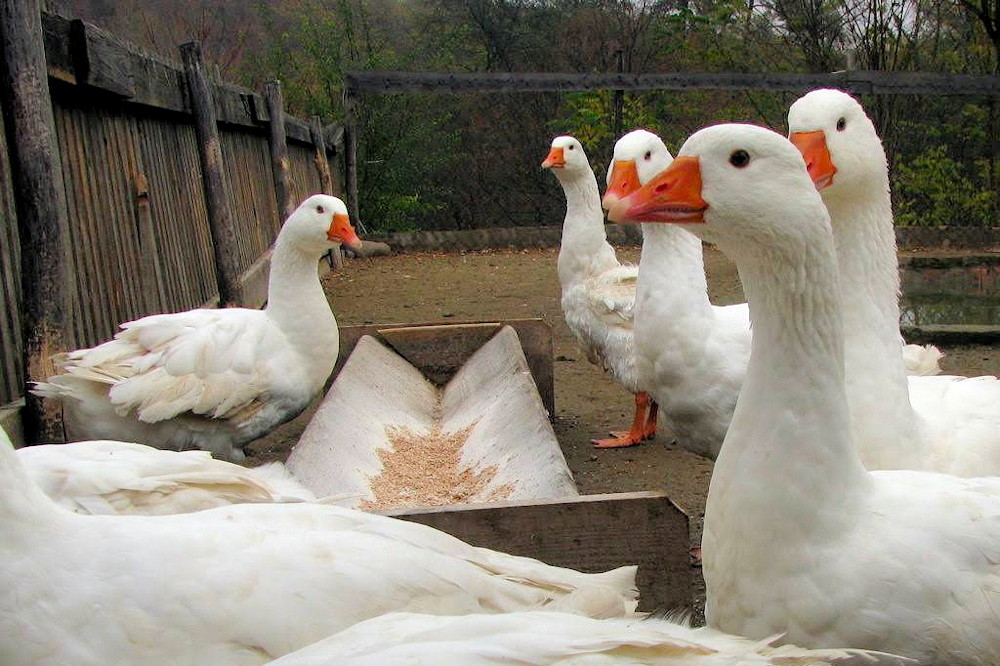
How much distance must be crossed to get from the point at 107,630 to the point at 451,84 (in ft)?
39.5

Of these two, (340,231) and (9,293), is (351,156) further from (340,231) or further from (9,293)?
(9,293)

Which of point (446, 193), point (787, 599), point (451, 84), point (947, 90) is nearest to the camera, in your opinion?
point (787, 599)

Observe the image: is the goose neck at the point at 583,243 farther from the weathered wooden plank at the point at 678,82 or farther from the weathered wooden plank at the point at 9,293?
the weathered wooden plank at the point at 678,82

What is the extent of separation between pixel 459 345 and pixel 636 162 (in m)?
1.65

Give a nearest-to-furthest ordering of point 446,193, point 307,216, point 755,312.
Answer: point 755,312, point 307,216, point 446,193

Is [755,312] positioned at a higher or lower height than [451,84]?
lower

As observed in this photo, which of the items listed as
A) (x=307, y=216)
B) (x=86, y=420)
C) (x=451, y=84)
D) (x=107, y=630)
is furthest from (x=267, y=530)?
(x=451, y=84)

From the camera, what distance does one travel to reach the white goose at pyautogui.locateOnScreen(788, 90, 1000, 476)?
2551 millimetres

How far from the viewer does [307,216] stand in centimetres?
477

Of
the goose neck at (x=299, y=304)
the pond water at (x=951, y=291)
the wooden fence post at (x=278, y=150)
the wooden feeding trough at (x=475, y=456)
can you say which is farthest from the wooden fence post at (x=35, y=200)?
the wooden fence post at (x=278, y=150)

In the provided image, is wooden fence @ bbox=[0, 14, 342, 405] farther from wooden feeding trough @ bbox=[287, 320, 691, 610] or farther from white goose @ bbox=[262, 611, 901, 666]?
white goose @ bbox=[262, 611, 901, 666]

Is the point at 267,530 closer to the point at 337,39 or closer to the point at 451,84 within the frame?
the point at 451,84

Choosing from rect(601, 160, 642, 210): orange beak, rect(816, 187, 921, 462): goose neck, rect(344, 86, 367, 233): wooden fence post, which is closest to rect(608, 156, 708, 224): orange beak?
rect(816, 187, 921, 462): goose neck

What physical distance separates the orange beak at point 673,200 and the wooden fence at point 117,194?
2.48m
